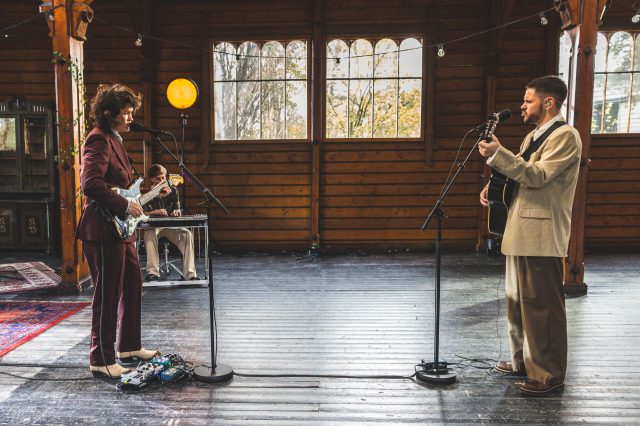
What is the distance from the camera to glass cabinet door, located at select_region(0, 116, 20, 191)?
7398 millimetres

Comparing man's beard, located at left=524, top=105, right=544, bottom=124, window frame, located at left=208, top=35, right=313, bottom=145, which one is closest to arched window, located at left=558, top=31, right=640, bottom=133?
window frame, located at left=208, top=35, right=313, bottom=145

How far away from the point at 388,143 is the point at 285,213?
6.35ft

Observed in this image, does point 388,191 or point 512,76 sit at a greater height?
point 512,76

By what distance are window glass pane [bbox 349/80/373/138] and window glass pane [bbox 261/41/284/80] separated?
1135 millimetres

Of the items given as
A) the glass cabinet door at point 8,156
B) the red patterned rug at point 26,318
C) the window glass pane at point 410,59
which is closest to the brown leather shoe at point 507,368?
the red patterned rug at point 26,318

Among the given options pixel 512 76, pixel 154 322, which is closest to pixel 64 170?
pixel 154 322

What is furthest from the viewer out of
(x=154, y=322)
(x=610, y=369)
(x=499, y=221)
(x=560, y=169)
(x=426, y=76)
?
(x=426, y=76)

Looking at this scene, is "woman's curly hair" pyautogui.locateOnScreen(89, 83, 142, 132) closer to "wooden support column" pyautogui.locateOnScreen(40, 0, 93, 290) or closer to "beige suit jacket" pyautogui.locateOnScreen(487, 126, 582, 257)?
"beige suit jacket" pyautogui.locateOnScreen(487, 126, 582, 257)

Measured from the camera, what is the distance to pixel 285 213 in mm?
7598

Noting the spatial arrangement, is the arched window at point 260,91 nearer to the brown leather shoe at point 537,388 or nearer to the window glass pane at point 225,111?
the window glass pane at point 225,111

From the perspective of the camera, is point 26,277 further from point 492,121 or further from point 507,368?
point 492,121

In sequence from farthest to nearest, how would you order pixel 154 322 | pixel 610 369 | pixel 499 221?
1. pixel 154 322
2. pixel 610 369
3. pixel 499 221

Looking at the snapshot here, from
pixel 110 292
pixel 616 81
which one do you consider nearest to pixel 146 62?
pixel 110 292

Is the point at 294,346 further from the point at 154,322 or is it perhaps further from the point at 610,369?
the point at 610,369
